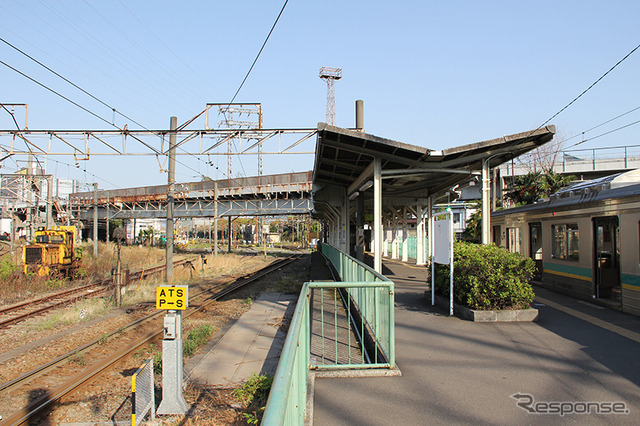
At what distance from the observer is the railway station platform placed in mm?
4262

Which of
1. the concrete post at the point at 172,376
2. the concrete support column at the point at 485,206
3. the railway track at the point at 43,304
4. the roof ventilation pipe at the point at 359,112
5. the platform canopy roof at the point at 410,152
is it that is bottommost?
the railway track at the point at 43,304

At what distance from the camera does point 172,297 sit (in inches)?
251

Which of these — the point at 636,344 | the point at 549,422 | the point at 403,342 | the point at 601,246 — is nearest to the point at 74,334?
the point at 403,342

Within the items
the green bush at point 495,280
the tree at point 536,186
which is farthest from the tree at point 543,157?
the green bush at point 495,280

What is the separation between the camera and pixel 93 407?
251 inches

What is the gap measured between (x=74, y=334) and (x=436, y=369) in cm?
937

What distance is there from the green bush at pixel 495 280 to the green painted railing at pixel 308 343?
7.03 ft

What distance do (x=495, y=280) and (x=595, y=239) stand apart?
3.87m

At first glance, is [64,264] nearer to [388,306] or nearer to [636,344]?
[388,306]

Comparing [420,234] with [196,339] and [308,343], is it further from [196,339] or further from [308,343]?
[308,343]

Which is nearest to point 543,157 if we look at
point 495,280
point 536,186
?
point 536,186

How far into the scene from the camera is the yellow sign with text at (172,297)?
20.9 feet

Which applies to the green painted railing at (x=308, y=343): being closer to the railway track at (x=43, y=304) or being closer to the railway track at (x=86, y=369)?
the railway track at (x=86, y=369)

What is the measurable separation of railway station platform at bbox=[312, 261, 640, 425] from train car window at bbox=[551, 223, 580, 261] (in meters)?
3.15
